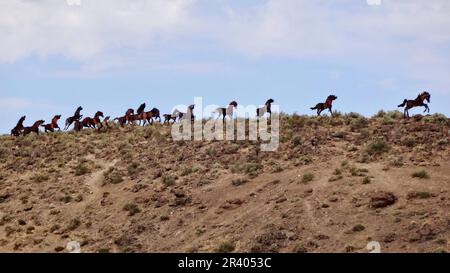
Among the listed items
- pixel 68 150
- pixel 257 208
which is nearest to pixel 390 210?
pixel 257 208

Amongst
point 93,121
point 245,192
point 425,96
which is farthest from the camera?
point 93,121

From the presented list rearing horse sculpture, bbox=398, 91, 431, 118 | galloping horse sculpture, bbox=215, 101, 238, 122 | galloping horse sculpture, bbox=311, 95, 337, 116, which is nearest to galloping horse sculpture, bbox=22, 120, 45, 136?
galloping horse sculpture, bbox=215, 101, 238, 122

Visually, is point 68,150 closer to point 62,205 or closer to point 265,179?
point 62,205

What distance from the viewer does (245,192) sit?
98.8 ft

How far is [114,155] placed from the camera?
38.9 metres

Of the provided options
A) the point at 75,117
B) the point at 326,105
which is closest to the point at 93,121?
the point at 75,117

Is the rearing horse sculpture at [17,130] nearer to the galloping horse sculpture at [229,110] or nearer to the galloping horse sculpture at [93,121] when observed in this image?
the galloping horse sculpture at [93,121]

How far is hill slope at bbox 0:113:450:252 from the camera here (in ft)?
82.7

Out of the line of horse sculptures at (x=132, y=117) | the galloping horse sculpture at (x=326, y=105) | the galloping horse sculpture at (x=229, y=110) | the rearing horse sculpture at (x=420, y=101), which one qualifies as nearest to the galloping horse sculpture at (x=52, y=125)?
the line of horse sculptures at (x=132, y=117)

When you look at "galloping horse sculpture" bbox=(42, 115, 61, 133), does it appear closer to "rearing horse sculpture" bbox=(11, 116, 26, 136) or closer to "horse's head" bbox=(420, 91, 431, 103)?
"rearing horse sculpture" bbox=(11, 116, 26, 136)

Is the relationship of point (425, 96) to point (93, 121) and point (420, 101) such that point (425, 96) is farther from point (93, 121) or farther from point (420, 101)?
point (93, 121)

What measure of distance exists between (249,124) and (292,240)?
14.0 meters

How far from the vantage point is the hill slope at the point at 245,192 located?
993 inches

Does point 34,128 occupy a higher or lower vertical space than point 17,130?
higher
